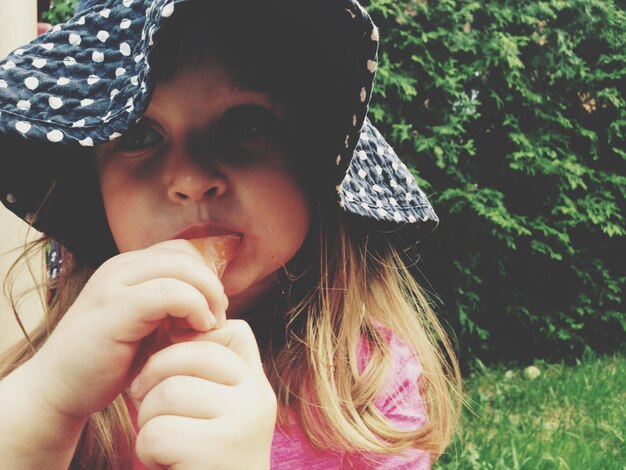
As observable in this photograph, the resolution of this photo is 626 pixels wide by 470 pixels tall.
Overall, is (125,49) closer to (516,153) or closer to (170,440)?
(170,440)

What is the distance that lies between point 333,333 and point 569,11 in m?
3.49

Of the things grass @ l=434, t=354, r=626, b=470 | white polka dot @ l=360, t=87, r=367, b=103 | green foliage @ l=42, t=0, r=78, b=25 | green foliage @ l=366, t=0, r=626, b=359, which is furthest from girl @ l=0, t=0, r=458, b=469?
green foliage @ l=366, t=0, r=626, b=359

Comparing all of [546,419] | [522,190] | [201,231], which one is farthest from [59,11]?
[546,419]

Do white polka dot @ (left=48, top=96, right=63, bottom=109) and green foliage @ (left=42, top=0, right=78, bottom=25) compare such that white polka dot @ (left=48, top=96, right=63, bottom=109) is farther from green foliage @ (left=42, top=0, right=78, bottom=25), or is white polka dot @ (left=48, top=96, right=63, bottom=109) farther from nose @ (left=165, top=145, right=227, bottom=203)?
green foliage @ (left=42, top=0, right=78, bottom=25)

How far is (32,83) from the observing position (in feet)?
4.15

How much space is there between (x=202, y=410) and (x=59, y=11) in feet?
8.85

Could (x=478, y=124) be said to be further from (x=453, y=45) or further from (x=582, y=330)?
(x=582, y=330)

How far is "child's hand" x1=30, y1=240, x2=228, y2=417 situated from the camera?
937 millimetres

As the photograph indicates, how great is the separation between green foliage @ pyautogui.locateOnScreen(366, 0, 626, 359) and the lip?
2.24 meters

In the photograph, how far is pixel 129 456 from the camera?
1474 mm

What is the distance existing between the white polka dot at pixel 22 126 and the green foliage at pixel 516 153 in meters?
2.35

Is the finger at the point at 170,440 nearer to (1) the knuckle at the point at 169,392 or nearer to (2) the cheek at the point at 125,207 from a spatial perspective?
(1) the knuckle at the point at 169,392

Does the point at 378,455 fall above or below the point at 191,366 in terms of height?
below

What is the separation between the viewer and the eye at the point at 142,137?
4.15 feet
